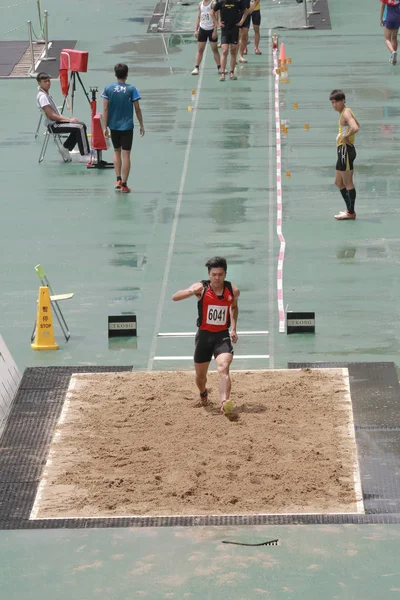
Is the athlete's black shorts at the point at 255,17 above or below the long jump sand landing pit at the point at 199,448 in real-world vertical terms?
below

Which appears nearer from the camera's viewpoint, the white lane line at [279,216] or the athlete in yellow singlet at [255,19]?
the white lane line at [279,216]

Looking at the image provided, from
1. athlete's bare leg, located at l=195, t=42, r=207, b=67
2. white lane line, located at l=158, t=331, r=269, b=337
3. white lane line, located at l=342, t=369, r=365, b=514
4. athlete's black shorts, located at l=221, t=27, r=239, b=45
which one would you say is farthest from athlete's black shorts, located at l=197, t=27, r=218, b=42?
white lane line, located at l=342, t=369, r=365, b=514

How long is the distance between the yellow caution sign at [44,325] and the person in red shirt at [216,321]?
2.36m

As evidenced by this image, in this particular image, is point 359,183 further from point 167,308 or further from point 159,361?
point 159,361

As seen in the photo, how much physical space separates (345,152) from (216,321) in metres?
6.51

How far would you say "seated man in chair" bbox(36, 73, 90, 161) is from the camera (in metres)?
21.2

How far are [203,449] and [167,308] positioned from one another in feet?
13.5

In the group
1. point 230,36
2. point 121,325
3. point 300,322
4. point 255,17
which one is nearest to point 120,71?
point 121,325

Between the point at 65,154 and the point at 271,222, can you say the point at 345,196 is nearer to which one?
the point at 271,222

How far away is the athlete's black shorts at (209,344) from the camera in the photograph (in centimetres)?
1190

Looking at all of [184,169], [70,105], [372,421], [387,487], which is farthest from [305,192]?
[387,487]

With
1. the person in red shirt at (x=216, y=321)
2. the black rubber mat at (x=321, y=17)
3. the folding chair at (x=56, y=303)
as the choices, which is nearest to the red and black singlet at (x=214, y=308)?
the person in red shirt at (x=216, y=321)

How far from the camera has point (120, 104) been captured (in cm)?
1956

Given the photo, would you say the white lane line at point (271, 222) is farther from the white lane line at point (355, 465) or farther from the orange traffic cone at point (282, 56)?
the white lane line at point (355, 465)
